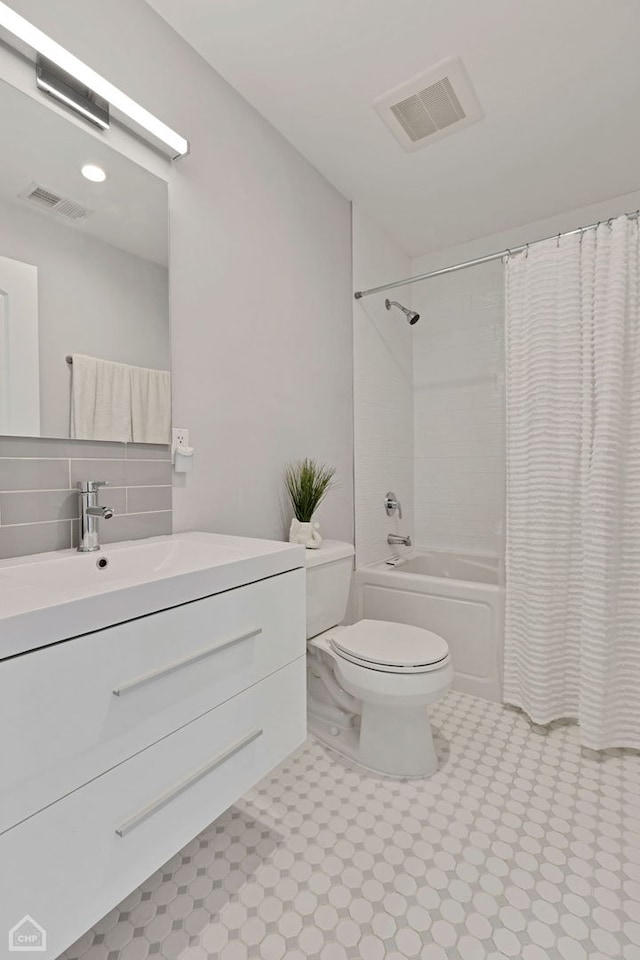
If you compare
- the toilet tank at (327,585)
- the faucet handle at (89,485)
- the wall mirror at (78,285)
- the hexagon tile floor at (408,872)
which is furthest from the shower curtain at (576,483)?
the faucet handle at (89,485)

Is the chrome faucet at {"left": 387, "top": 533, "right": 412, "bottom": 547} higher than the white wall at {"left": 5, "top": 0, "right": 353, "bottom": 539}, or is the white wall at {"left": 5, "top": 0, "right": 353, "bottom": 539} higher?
the white wall at {"left": 5, "top": 0, "right": 353, "bottom": 539}

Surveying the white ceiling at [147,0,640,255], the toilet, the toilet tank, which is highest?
the white ceiling at [147,0,640,255]

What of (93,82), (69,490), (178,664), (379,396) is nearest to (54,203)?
(93,82)

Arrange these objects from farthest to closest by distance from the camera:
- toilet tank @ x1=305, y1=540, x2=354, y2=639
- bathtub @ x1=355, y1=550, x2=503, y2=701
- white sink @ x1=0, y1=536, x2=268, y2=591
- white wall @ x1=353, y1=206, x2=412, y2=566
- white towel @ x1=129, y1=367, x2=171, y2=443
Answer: white wall @ x1=353, y1=206, x2=412, y2=566, bathtub @ x1=355, y1=550, x2=503, y2=701, toilet tank @ x1=305, y1=540, x2=354, y2=639, white towel @ x1=129, y1=367, x2=171, y2=443, white sink @ x1=0, y1=536, x2=268, y2=591

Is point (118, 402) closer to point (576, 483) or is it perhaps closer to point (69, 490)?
point (69, 490)

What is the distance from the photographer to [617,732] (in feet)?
5.61

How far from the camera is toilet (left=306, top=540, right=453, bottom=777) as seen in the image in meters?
1.50

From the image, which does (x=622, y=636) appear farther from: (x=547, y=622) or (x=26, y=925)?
(x=26, y=925)

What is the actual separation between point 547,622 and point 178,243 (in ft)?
6.28

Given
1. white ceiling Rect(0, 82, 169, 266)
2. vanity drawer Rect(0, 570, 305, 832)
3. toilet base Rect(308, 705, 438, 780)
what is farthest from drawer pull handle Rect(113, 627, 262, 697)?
white ceiling Rect(0, 82, 169, 266)

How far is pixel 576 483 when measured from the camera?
6.02 ft

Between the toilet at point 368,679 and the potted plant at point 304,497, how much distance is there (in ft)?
0.30

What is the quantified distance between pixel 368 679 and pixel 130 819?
0.89m

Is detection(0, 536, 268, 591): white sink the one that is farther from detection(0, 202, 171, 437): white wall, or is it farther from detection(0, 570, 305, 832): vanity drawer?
detection(0, 202, 171, 437): white wall
